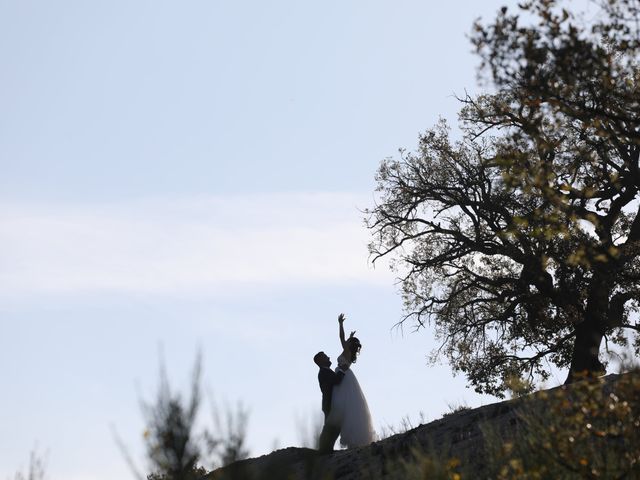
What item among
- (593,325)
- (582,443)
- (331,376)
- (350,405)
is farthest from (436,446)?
(593,325)

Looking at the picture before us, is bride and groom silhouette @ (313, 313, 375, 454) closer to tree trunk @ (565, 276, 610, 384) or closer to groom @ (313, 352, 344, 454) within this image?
groom @ (313, 352, 344, 454)

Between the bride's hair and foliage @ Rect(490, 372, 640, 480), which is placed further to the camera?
the bride's hair

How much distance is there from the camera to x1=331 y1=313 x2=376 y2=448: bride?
63.5 ft

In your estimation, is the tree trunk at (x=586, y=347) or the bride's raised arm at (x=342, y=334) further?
the tree trunk at (x=586, y=347)

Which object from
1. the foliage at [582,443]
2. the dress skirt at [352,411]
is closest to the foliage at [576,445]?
the foliage at [582,443]

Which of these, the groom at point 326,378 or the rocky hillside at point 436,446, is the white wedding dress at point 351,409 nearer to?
the groom at point 326,378

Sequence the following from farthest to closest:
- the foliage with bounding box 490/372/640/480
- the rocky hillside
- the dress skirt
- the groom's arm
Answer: the groom's arm < the dress skirt < the rocky hillside < the foliage with bounding box 490/372/640/480

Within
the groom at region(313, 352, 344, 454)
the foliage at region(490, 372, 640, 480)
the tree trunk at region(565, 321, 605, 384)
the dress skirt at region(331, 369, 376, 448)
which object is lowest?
the foliage at region(490, 372, 640, 480)

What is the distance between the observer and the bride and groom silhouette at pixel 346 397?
763 inches

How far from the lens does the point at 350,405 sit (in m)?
19.4

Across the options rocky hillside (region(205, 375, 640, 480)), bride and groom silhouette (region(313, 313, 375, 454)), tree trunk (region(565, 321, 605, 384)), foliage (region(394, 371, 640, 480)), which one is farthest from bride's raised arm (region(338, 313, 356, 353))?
tree trunk (region(565, 321, 605, 384))

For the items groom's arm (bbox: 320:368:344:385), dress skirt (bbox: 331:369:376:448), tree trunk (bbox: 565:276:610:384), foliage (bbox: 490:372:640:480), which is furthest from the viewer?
tree trunk (bbox: 565:276:610:384)

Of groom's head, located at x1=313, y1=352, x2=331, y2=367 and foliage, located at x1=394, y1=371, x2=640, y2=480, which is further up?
groom's head, located at x1=313, y1=352, x2=331, y2=367

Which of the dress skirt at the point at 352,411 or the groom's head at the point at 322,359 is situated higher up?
the groom's head at the point at 322,359
